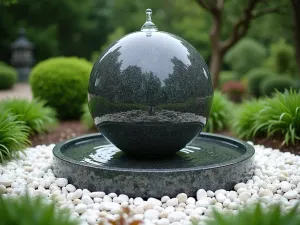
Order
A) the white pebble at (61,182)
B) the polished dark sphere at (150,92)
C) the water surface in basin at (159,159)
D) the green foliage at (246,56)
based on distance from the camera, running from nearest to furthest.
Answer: the polished dark sphere at (150,92)
the white pebble at (61,182)
the water surface in basin at (159,159)
the green foliage at (246,56)

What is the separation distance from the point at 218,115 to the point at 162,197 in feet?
18.2

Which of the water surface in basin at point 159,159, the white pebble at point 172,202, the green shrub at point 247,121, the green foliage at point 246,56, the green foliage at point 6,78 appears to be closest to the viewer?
the white pebble at point 172,202

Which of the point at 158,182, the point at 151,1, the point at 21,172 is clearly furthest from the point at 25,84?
the point at 158,182

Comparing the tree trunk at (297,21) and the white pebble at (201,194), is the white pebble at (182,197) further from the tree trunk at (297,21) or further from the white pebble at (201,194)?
the tree trunk at (297,21)

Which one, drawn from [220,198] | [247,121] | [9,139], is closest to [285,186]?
[220,198]

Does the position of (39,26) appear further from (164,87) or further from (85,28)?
(164,87)

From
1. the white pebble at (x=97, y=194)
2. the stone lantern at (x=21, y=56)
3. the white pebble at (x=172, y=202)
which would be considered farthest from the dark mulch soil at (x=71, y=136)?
the stone lantern at (x=21, y=56)

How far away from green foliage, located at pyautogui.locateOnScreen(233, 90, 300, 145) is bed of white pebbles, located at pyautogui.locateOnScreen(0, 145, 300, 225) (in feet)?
5.23

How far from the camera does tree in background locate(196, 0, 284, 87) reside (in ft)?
48.6

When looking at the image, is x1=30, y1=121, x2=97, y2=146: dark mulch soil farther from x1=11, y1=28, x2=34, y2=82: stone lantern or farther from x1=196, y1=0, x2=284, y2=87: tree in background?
x1=11, y1=28, x2=34, y2=82: stone lantern

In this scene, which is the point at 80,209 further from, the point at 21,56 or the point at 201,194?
the point at 21,56

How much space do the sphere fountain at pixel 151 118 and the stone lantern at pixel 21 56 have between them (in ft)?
76.8

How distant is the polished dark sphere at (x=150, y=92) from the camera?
205 inches

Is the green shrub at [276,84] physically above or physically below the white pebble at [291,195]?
below
